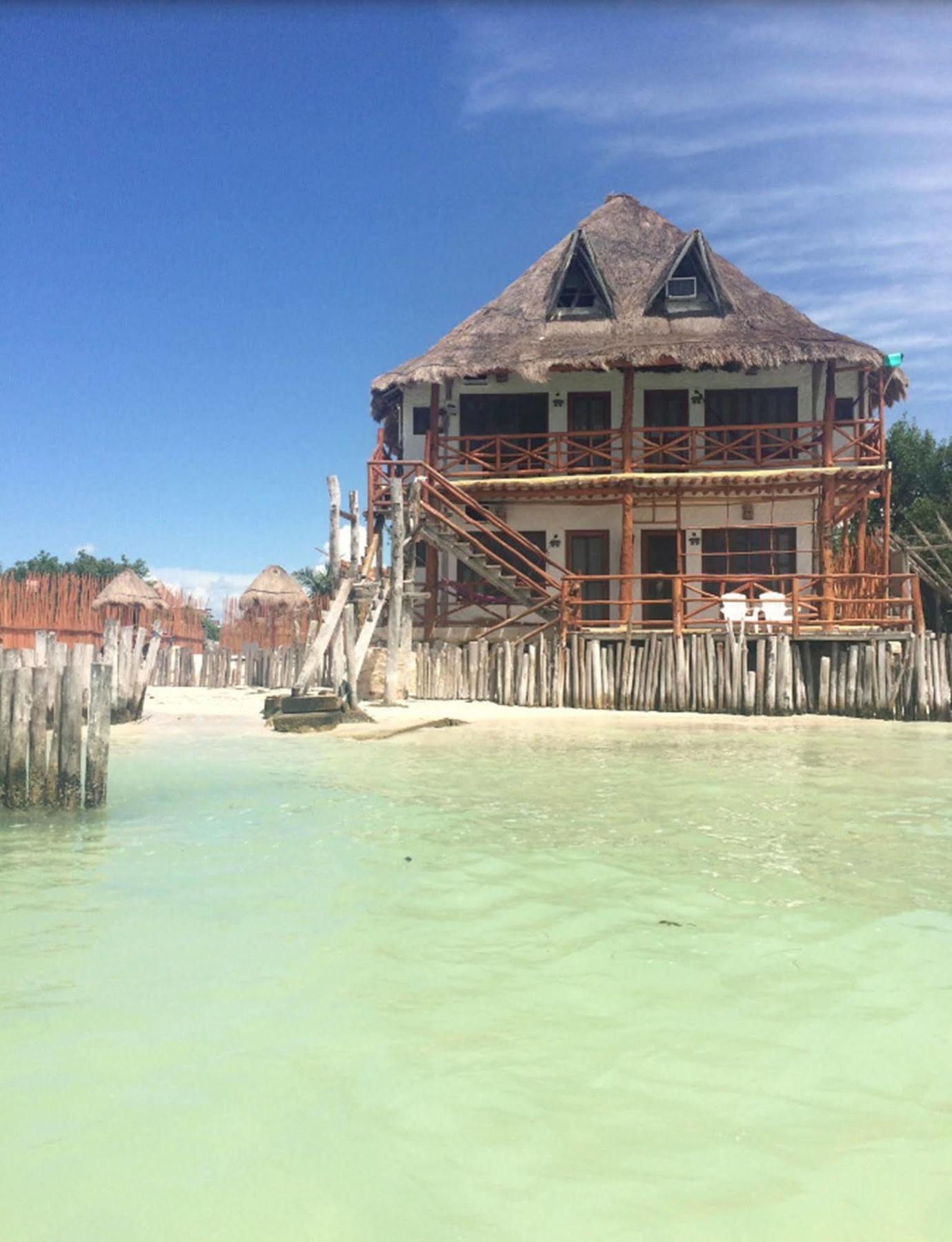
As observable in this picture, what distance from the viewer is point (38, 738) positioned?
714 cm

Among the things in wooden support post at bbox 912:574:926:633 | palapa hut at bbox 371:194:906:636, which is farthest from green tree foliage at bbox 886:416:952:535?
wooden support post at bbox 912:574:926:633

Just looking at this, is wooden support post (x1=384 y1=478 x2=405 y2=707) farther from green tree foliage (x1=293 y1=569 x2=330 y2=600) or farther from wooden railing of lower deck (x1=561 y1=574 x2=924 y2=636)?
green tree foliage (x1=293 y1=569 x2=330 y2=600)

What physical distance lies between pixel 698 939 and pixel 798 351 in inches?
749

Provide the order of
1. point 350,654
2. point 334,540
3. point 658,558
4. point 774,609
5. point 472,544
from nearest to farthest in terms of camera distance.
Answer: point 350,654
point 774,609
point 334,540
point 472,544
point 658,558

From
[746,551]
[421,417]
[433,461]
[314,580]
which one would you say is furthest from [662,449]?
[314,580]

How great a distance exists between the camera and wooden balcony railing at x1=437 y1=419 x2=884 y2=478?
70.2ft

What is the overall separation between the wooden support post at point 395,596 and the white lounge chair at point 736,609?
19.5 ft

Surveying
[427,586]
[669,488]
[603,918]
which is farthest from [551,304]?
[603,918]

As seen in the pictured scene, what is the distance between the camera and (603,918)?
4504 mm

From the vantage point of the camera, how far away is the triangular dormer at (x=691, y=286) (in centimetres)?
2309

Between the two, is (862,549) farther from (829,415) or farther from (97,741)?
(97,741)

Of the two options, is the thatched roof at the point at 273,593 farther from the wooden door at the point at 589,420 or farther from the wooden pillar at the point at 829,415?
the wooden pillar at the point at 829,415

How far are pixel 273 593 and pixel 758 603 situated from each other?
20674 millimetres

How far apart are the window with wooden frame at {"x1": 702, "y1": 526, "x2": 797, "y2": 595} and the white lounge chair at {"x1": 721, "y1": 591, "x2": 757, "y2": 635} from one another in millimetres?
4609
